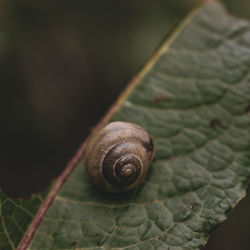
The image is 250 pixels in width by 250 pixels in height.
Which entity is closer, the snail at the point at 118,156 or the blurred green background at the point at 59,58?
the snail at the point at 118,156

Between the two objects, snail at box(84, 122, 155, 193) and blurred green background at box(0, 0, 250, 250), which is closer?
snail at box(84, 122, 155, 193)

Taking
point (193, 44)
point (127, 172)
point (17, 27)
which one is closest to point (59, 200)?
point (127, 172)

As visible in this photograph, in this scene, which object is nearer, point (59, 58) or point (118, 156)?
point (118, 156)
